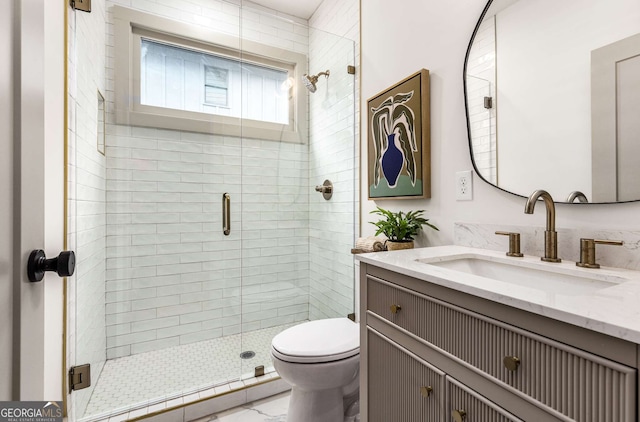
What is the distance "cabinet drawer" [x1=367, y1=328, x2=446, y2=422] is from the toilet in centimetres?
29

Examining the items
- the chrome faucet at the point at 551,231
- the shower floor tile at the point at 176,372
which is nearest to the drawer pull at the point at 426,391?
the chrome faucet at the point at 551,231

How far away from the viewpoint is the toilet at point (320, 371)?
127cm

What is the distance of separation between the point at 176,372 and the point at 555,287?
1992 millimetres

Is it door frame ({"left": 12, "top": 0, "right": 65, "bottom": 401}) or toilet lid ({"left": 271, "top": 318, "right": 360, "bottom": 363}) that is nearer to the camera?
door frame ({"left": 12, "top": 0, "right": 65, "bottom": 401})

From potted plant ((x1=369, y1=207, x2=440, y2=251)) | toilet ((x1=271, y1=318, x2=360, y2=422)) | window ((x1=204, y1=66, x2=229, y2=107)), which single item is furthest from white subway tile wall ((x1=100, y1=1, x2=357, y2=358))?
toilet ((x1=271, y1=318, x2=360, y2=422))

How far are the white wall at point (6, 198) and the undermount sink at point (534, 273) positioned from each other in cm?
96

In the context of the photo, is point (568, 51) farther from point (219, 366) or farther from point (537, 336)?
point (219, 366)

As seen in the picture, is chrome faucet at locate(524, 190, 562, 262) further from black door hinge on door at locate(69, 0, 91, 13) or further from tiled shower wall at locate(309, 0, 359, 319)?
black door hinge on door at locate(69, 0, 91, 13)

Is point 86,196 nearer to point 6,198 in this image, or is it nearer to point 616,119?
point 6,198

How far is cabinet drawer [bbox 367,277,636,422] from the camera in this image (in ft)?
1.54

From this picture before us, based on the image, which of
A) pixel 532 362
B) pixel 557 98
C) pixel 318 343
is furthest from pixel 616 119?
pixel 318 343

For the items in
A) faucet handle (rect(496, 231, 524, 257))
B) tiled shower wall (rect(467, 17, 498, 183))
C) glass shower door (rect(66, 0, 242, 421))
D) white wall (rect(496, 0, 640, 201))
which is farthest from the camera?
glass shower door (rect(66, 0, 242, 421))

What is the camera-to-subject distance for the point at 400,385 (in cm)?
89

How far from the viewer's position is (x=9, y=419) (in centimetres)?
51
